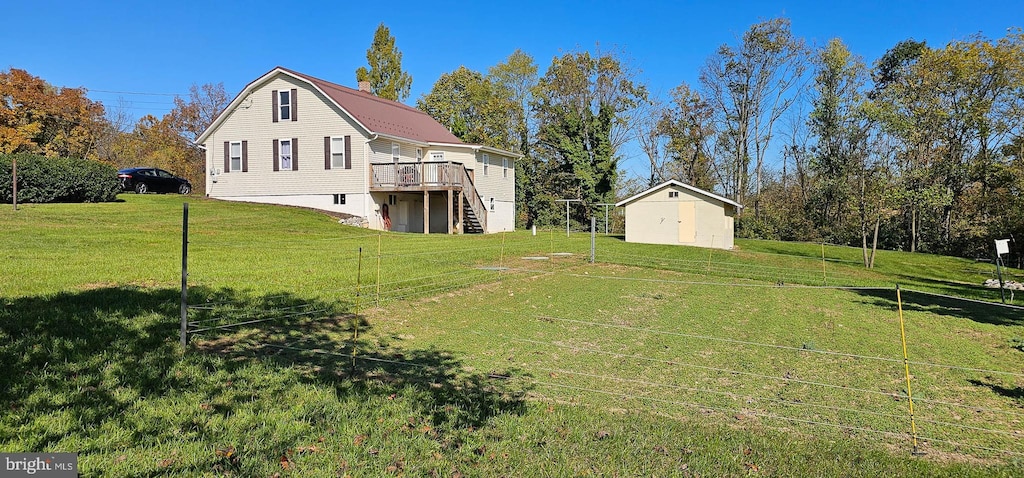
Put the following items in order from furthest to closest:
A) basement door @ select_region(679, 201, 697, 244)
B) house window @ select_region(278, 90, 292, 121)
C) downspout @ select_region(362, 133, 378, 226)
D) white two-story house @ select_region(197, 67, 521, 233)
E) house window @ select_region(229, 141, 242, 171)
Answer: house window @ select_region(229, 141, 242, 171)
house window @ select_region(278, 90, 292, 121)
white two-story house @ select_region(197, 67, 521, 233)
downspout @ select_region(362, 133, 378, 226)
basement door @ select_region(679, 201, 697, 244)

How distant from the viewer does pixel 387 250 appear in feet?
50.8

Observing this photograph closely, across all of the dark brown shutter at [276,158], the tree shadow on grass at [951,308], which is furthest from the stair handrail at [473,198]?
the tree shadow on grass at [951,308]

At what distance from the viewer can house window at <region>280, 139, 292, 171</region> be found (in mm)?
27266

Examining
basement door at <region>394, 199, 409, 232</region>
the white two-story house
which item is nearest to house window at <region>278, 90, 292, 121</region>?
the white two-story house

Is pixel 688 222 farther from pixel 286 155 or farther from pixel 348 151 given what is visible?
pixel 286 155

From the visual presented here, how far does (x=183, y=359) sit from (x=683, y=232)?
2241 centimetres

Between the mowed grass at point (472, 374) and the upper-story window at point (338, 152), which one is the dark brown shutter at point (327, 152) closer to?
the upper-story window at point (338, 152)

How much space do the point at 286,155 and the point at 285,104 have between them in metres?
2.32

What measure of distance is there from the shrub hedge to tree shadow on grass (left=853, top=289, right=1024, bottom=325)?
25.0 m

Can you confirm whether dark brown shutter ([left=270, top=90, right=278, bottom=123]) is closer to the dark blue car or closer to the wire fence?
the dark blue car

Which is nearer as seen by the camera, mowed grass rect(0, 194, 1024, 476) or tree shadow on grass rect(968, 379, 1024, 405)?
mowed grass rect(0, 194, 1024, 476)

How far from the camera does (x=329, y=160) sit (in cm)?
2659

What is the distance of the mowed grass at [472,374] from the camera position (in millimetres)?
3955

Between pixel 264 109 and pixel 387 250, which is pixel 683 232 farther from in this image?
pixel 264 109
